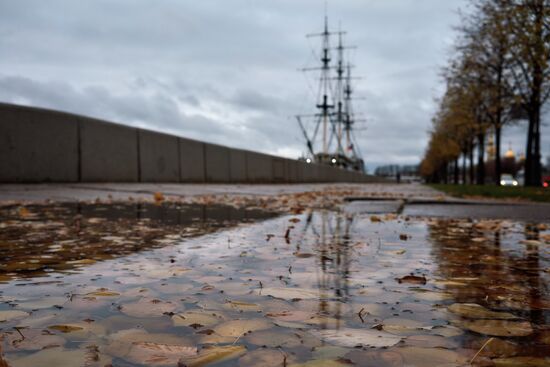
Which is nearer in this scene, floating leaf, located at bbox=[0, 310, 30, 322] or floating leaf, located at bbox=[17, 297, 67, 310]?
floating leaf, located at bbox=[0, 310, 30, 322]

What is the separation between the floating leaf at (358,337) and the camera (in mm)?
1151

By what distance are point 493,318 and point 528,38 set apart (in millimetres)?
18227

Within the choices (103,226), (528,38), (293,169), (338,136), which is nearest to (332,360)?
(103,226)

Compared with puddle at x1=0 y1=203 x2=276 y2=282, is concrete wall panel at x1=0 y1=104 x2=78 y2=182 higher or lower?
higher

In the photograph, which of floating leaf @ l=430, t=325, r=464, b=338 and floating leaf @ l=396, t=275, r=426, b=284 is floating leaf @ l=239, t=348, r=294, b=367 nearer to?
floating leaf @ l=430, t=325, r=464, b=338

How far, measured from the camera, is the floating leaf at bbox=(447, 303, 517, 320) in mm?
1370

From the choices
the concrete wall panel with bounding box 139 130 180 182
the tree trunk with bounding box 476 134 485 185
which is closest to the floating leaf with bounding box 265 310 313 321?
the concrete wall panel with bounding box 139 130 180 182

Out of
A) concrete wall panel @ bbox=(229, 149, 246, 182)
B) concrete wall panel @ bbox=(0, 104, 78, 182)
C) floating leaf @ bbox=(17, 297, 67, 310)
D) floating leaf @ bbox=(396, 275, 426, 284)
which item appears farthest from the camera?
concrete wall panel @ bbox=(229, 149, 246, 182)

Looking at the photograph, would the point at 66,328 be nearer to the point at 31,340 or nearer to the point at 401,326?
the point at 31,340

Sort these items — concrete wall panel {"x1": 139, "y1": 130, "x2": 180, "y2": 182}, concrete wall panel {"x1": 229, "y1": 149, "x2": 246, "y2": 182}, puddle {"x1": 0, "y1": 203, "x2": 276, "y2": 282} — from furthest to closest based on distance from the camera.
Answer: concrete wall panel {"x1": 229, "y1": 149, "x2": 246, "y2": 182}
concrete wall panel {"x1": 139, "y1": 130, "x2": 180, "y2": 182}
puddle {"x1": 0, "y1": 203, "x2": 276, "y2": 282}

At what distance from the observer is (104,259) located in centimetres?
222

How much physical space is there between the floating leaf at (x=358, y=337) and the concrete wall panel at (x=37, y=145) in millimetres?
9892

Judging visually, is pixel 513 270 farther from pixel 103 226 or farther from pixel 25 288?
pixel 103 226

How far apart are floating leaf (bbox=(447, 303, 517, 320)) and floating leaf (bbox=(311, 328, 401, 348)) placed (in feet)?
1.05
